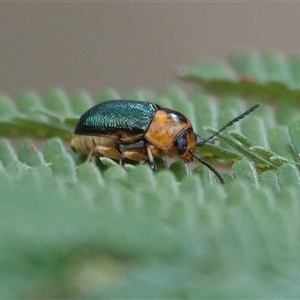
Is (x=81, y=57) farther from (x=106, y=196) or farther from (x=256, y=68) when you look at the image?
(x=106, y=196)

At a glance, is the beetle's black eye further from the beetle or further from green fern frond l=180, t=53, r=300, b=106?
green fern frond l=180, t=53, r=300, b=106

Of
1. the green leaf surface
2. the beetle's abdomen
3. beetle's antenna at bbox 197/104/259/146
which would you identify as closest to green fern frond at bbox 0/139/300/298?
the green leaf surface

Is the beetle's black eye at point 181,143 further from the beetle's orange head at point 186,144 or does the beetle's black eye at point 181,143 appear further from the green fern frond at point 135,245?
the green fern frond at point 135,245

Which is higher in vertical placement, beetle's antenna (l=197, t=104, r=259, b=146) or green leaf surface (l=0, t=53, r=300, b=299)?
beetle's antenna (l=197, t=104, r=259, b=146)

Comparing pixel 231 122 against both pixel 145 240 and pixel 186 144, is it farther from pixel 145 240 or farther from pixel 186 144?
pixel 145 240

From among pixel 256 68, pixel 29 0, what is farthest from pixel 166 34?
pixel 256 68

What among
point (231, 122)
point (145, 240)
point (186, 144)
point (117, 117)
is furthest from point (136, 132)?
point (145, 240)

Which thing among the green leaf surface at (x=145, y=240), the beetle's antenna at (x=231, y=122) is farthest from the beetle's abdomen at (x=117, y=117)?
the green leaf surface at (x=145, y=240)
